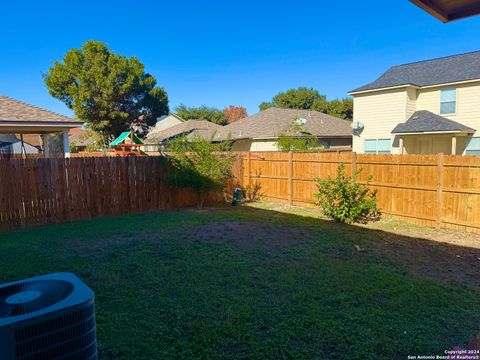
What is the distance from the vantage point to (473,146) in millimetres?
15914

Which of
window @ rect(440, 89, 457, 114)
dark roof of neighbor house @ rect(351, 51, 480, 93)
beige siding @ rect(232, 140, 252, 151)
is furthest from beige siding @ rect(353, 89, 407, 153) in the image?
beige siding @ rect(232, 140, 252, 151)

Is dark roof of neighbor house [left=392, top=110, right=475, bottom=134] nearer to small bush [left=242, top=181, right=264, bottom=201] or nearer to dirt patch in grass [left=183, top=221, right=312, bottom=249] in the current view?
small bush [left=242, top=181, right=264, bottom=201]

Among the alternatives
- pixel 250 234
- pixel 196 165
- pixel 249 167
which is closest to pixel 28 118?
pixel 196 165

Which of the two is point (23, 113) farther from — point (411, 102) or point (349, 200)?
point (411, 102)

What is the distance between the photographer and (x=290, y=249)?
6.01 metres

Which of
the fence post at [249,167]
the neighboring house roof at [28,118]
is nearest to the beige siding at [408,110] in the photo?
the fence post at [249,167]

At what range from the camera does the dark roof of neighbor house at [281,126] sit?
817 inches

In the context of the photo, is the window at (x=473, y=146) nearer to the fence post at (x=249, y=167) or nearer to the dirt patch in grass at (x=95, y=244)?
the fence post at (x=249, y=167)

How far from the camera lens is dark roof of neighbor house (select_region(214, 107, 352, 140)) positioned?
2075cm

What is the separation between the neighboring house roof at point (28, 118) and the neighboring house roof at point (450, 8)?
9.95 metres

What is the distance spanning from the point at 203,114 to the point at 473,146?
110 ft

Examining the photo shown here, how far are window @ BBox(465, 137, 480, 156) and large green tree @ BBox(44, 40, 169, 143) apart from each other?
75.4ft

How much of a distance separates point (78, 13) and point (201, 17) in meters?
5.93

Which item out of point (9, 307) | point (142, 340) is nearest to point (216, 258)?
point (142, 340)
